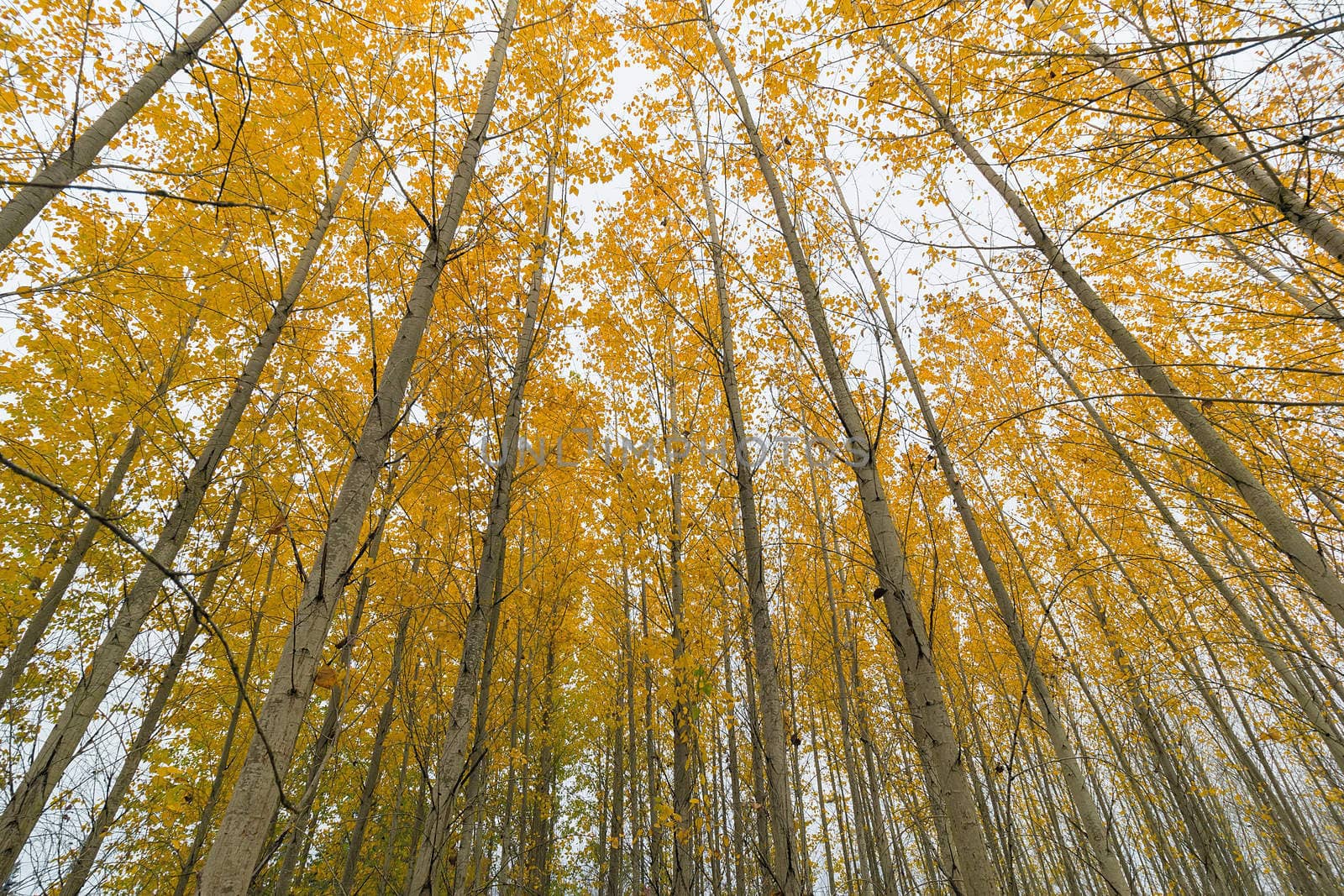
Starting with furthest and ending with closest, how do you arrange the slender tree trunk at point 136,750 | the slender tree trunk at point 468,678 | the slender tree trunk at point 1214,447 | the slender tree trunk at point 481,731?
the slender tree trunk at point 136,750 → the slender tree trunk at point 1214,447 → the slender tree trunk at point 481,731 → the slender tree trunk at point 468,678

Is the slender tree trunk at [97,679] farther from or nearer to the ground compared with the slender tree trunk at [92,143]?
nearer to the ground

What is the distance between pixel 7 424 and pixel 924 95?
1076 centimetres

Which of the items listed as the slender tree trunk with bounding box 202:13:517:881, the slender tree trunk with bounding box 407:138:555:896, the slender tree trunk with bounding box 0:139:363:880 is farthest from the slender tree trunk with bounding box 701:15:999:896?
the slender tree trunk with bounding box 0:139:363:880

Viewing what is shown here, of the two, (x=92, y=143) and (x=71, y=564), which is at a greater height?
(x=92, y=143)

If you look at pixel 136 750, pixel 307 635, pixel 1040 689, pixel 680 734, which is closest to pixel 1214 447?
pixel 1040 689

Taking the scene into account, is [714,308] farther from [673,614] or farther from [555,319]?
[673,614]

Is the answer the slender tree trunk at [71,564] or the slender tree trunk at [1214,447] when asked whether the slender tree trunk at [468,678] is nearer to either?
the slender tree trunk at [1214,447]

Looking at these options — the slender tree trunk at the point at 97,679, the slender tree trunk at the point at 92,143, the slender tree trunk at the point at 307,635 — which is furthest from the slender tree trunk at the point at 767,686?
the slender tree trunk at the point at 97,679

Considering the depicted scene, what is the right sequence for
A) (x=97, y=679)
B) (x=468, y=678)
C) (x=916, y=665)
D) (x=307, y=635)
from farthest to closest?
(x=97, y=679)
(x=468, y=678)
(x=916, y=665)
(x=307, y=635)

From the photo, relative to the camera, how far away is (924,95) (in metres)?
5.04

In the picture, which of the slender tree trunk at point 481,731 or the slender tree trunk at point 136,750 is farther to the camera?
the slender tree trunk at point 136,750

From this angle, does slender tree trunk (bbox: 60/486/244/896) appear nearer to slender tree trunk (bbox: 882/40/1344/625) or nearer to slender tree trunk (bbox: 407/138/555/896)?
slender tree trunk (bbox: 407/138/555/896)

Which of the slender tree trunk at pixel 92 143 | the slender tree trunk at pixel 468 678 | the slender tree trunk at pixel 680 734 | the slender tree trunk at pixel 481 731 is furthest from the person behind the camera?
the slender tree trunk at pixel 680 734

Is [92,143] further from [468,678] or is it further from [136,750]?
[136,750]
